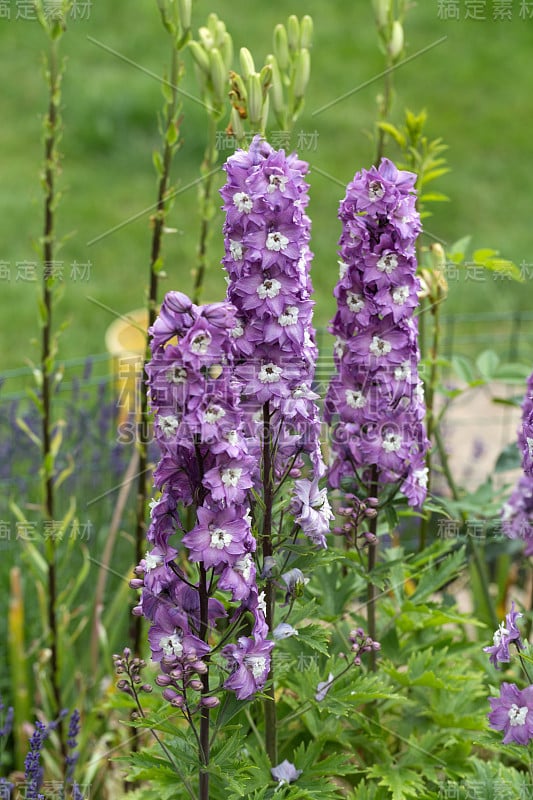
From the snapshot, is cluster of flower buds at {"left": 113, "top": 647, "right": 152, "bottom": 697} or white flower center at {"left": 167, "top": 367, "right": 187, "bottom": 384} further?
cluster of flower buds at {"left": 113, "top": 647, "right": 152, "bottom": 697}

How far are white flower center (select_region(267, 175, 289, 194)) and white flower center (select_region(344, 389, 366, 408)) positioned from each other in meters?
0.66

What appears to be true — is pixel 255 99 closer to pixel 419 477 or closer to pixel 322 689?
pixel 419 477

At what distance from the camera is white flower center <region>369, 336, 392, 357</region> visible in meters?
2.66

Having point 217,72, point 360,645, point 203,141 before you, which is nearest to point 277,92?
point 217,72

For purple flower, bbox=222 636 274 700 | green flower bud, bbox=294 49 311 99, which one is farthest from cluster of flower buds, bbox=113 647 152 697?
green flower bud, bbox=294 49 311 99

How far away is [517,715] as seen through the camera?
2.25 m

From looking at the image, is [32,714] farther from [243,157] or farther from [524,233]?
[524,233]

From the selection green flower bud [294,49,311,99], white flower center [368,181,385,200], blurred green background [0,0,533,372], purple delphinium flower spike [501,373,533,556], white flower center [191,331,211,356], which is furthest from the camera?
blurred green background [0,0,533,372]

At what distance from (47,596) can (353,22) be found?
8.61m

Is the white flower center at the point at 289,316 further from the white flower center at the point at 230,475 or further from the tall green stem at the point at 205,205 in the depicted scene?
the tall green stem at the point at 205,205

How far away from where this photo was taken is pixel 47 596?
3.74 meters

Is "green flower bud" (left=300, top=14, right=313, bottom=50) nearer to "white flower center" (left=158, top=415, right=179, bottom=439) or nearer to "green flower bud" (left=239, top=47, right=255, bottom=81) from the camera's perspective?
"green flower bud" (left=239, top=47, right=255, bottom=81)

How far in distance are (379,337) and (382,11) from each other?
1.33 meters

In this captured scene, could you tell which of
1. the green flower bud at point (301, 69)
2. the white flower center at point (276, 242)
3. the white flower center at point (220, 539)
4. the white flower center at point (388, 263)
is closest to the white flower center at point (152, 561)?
→ the white flower center at point (220, 539)
